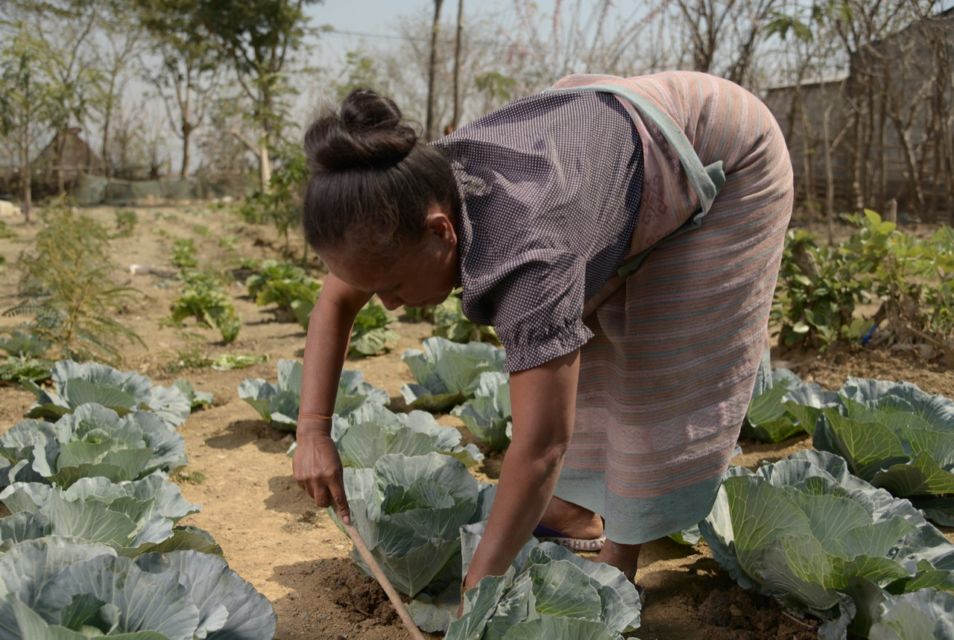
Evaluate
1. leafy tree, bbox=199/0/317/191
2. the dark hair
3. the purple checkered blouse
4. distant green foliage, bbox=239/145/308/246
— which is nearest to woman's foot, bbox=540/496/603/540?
the purple checkered blouse

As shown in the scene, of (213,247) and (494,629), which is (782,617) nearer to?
(494,629)

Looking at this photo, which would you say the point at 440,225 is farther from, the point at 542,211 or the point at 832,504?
the point at 832,504

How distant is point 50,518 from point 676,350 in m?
1.48

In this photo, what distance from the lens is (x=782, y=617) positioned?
2.11 m

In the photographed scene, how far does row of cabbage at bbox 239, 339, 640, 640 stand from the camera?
1620 mm

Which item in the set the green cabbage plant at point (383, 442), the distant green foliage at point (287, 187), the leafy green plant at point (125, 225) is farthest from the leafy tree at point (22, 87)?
the green cabbage plant at point (383, 442)

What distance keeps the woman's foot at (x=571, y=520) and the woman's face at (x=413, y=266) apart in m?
1.14

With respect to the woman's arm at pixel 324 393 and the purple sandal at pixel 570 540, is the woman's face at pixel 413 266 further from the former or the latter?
the purple sandal at pixel 570 540

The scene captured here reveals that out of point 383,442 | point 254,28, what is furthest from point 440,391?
point 254,28

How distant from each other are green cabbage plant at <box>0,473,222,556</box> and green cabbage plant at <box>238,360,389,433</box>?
1037 mm

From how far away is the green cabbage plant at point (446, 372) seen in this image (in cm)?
373

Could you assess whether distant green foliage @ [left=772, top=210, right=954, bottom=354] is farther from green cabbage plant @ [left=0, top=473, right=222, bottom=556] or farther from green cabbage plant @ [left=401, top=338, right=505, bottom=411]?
green cabbage plant @ [left=0, top=473, right=222, bottom=556]

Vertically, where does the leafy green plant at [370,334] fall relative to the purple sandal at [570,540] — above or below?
above

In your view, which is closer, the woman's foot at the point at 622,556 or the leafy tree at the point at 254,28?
the woman's foot at the point at 622,556
